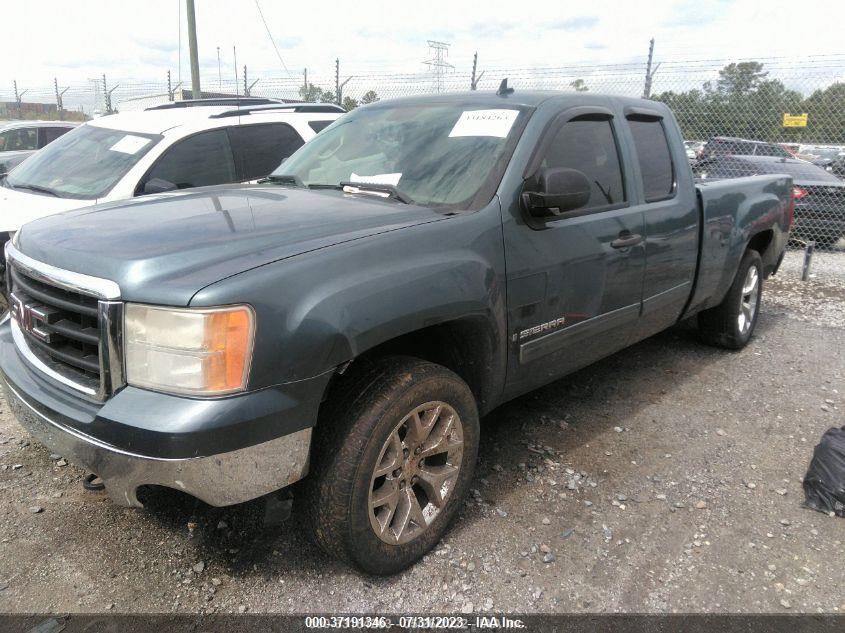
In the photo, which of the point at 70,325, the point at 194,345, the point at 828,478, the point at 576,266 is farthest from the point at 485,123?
the point at 828,478

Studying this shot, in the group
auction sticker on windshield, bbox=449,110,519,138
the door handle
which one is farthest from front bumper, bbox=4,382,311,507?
the door handle

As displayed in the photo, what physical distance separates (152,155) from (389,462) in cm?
371

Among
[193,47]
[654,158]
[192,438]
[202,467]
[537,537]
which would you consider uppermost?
[193,47]

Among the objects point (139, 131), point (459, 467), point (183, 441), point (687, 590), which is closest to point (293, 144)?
point (139, 131)

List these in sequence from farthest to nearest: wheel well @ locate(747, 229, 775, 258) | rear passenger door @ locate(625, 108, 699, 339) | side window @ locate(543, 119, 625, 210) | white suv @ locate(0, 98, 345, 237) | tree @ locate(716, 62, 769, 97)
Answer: tree @ locate(716, 62, 769, 97), wheel well @ locate(747, 229, 775, 258), white suv @ locate(0, 98, 345, 237), rear passenger door @ locate(625, 108, 699, 339), side window @ locate(543, 119, 625, 210)

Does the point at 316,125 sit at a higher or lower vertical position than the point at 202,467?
higher

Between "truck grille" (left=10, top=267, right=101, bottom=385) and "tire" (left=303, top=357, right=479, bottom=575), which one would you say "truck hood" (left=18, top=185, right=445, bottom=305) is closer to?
"truck grille" (left=10, top=267, right=101, bottom=385)

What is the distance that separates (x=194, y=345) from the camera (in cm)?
195

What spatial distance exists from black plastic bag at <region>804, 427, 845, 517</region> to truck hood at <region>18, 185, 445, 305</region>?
2240mm

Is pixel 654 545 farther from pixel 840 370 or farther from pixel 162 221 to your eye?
pixel 840 370

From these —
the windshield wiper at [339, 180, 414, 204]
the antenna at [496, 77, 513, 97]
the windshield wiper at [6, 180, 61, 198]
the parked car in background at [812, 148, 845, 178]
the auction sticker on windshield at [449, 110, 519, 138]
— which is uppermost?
the antenna at [496, 77, 513, 97]

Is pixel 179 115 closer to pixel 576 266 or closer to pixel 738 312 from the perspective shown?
pixel 576 266

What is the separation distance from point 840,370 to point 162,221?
4.86 metres

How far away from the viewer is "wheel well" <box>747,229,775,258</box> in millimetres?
5239
